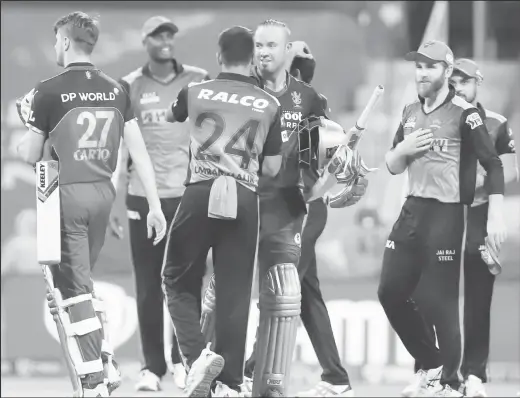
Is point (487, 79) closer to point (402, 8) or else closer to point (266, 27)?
point (402, 8)


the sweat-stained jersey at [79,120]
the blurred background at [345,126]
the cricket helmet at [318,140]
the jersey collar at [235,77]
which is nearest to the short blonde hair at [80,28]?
the sweat-stained jersey at [79,120]

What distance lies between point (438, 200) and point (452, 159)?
0.87 feet

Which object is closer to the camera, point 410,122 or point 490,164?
point 490,164

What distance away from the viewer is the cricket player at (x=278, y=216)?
22.1ft

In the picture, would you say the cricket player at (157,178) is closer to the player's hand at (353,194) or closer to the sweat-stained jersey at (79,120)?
the sweat-stained jersey at (79,120)

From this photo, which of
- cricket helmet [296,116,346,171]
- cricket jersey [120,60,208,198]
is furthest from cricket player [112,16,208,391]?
cricket helmet [296,116,346,171]

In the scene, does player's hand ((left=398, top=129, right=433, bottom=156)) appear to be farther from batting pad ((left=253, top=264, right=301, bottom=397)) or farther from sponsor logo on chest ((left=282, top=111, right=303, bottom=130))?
batting pad ((left=253, top=264, right=301, bottom=397))

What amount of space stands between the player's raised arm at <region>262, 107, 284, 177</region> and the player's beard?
53.4 inches

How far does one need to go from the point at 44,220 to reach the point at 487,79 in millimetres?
4577

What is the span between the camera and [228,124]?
6348 mm

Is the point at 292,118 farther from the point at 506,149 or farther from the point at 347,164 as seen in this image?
the point at 506,149

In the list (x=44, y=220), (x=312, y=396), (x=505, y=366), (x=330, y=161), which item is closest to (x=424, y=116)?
(x=330, y=161)

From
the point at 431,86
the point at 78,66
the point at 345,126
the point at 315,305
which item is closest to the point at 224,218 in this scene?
the point at 78,66

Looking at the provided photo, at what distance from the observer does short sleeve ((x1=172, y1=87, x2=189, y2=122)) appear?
647cm
